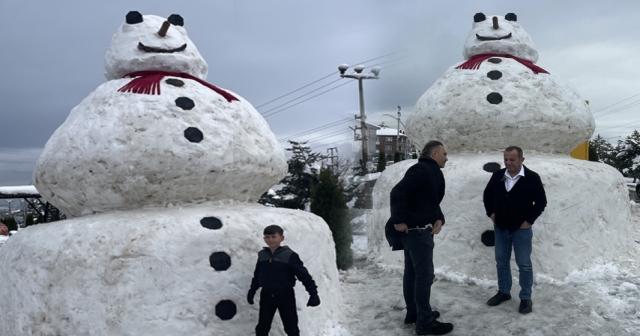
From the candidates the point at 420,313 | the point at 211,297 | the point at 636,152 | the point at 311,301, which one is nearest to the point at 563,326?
the point at 420,313

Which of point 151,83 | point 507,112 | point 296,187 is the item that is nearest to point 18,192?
point 296,187

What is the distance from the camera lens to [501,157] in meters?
6.75

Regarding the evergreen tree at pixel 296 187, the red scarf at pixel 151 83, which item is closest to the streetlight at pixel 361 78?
the evergreen tree at pixel 296 187

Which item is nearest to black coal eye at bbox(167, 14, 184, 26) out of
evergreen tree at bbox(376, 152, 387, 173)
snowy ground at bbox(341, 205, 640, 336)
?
snowy ground at bbox(341, 205, 640, 336)

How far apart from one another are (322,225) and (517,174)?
2032mm

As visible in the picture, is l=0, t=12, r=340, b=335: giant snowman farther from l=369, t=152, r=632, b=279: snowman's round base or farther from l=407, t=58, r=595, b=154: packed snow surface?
l=407, t=58, r=595, b=154: packed snow surface

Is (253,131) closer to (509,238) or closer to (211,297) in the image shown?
(211,297)

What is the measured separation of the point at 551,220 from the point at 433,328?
2.52 meters

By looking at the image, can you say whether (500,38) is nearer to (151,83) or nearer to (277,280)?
(151,83)

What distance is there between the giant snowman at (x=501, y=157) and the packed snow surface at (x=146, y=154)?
2850mm

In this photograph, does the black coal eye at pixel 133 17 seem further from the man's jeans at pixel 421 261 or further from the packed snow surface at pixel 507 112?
the packed snow surface at pixel 507 112

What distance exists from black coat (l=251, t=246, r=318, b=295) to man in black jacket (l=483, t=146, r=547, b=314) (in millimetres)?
2097

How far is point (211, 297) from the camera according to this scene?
172 inches

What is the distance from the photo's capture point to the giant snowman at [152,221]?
13.9 ft
